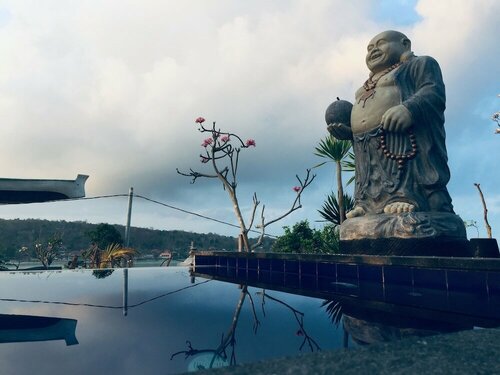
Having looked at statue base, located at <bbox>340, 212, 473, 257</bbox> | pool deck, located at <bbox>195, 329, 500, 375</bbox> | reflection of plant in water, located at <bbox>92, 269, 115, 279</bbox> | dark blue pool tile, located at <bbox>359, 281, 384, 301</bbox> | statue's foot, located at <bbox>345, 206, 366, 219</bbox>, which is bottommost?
reflection of plant in water, located at <bbox>92, 269, 115, 279</bbox>

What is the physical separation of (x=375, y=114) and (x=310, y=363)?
15.5ft

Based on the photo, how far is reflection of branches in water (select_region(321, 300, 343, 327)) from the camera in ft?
6.59

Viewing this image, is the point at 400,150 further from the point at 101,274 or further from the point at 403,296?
the point at 101,274

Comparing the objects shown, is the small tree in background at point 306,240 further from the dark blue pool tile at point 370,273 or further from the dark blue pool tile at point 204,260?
the dark blue pool tile at point 370,273

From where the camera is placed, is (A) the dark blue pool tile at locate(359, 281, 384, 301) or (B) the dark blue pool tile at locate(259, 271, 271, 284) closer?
(A) the dark blue pool tile at locate(359, 281, 384, 301)

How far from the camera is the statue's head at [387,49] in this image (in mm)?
5320

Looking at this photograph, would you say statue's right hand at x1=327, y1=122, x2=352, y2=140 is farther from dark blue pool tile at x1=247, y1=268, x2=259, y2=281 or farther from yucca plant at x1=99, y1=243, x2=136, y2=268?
yucca plant at x1=99, y1=243, x2=136, y2=268

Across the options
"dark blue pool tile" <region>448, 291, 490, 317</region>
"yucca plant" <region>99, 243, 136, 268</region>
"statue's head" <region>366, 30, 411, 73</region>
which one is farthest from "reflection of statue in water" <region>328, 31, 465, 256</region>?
"yucca plant" <region>99, 243, 136, 268</region>

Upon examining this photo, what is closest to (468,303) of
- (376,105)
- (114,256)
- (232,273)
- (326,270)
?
(326,270)

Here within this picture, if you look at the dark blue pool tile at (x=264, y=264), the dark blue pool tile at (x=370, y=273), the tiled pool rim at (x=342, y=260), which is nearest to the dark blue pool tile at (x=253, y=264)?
the tiled pool rim at (x=342, y=260)

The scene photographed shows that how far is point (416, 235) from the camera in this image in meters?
4.27

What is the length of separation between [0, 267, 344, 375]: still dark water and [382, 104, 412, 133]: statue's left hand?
2.99m

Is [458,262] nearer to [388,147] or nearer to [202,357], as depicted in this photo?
[388,147]

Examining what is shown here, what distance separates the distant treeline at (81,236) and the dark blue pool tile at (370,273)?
106 ft
